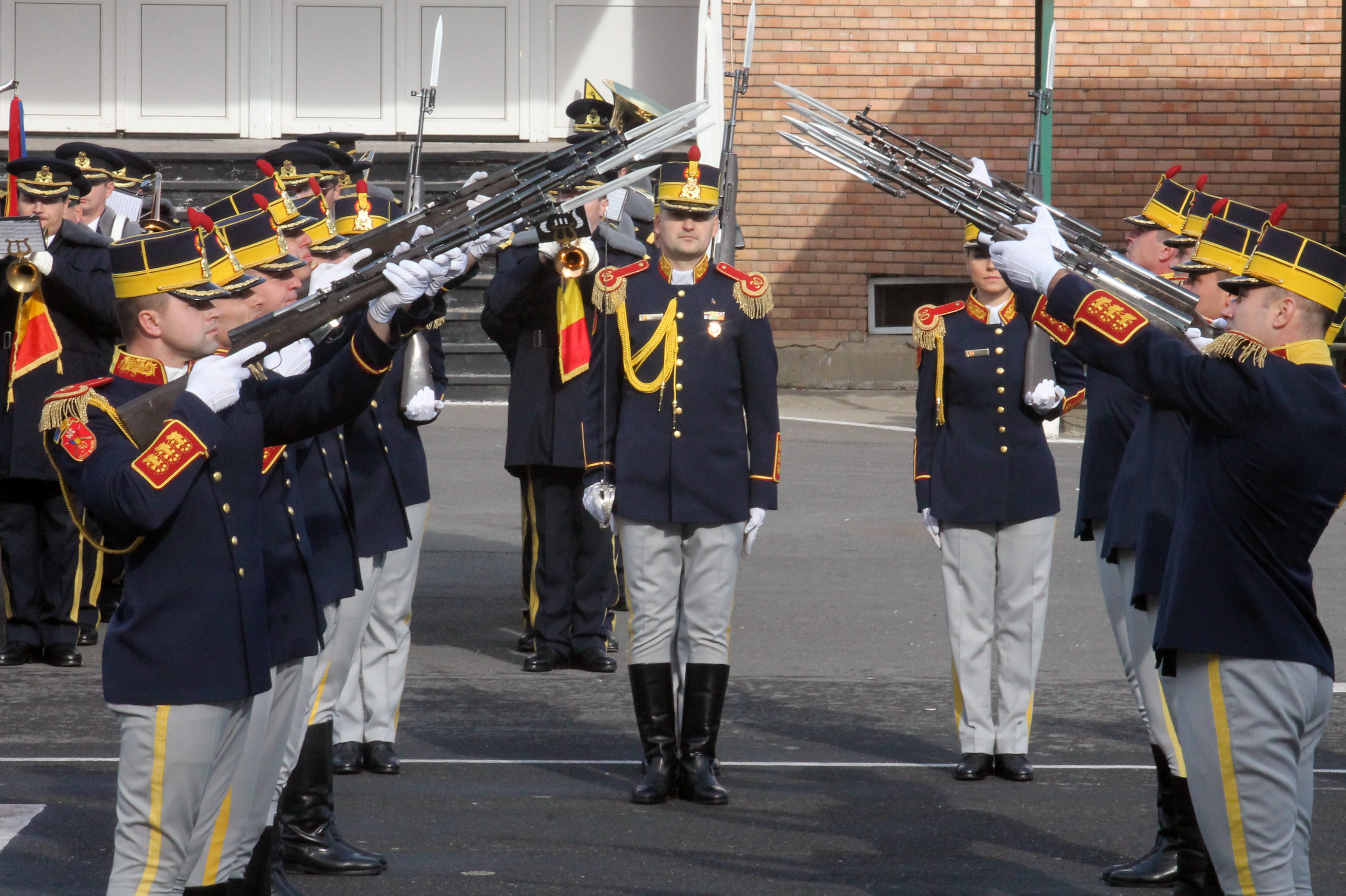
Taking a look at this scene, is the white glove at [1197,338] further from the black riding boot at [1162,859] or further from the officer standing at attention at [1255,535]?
the black riding boot at [1162,859]

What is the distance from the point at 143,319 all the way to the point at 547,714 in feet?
12.5

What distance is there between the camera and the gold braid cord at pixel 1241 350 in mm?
4117

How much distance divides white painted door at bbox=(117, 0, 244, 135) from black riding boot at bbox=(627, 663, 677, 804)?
13.1 meters

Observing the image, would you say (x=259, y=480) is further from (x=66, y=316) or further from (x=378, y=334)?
(x=66, y=316)

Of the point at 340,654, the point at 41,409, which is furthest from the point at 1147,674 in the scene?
the point at 41,409

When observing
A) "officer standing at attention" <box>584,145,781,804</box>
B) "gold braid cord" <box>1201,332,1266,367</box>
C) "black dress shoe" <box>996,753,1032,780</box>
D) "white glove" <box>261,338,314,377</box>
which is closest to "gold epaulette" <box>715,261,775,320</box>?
"officer standing at attention" <box>584,145,781,804</box>

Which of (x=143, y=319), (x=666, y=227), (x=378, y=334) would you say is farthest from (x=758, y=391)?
(x=143, y=319)

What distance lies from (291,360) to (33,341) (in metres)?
4.17

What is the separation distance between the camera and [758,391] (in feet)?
21.8

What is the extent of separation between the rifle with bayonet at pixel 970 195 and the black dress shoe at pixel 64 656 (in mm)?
4648

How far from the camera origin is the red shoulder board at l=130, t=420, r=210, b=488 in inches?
158

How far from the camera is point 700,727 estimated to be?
6.43 m

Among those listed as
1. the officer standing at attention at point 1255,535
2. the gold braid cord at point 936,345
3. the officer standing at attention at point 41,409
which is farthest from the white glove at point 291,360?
the officer standing at attention at point 41,409

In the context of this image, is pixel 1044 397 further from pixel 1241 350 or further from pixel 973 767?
pixel 1241 350
